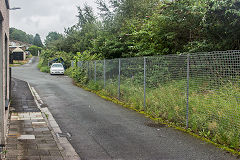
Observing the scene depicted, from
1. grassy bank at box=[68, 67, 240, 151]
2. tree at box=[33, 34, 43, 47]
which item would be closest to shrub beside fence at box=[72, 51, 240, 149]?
grassy bank at box=[68, 67, 240, 151]

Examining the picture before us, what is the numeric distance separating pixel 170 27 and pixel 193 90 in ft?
20.4

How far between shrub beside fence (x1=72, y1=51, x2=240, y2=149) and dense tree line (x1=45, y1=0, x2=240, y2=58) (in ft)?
8.21

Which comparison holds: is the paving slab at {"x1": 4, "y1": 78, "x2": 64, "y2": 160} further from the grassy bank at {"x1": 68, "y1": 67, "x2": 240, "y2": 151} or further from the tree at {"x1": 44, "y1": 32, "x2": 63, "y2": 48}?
the tree at {"x1": 44, "y1": 32, "x2": 63, "y2": 48}

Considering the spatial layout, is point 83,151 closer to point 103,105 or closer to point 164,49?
point 103,105

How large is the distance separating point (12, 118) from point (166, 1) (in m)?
8.36

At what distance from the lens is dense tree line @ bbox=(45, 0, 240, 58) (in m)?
9.63

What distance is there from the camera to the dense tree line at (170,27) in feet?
31.6

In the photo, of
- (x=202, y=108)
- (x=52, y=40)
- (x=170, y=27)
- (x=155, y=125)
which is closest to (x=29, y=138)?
(x=155, y=125)

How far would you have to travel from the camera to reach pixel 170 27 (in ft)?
40.5

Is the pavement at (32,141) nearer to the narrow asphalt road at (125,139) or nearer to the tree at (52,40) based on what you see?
the narrow asphalt road at (125,139)

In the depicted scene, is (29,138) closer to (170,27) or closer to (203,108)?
(203,108)

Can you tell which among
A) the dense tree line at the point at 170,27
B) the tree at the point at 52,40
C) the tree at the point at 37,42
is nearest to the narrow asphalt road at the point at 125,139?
the dense tree line at the point at 170,27

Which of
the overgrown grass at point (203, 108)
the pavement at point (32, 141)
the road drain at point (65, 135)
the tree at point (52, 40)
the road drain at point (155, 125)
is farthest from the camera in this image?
the tree at point (52, 40)

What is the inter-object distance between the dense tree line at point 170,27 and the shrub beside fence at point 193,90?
8.21 feet
